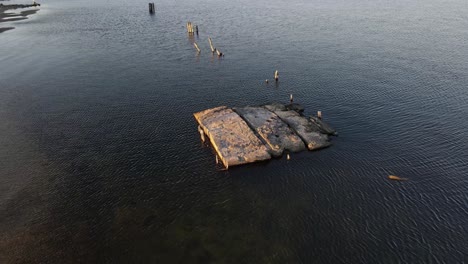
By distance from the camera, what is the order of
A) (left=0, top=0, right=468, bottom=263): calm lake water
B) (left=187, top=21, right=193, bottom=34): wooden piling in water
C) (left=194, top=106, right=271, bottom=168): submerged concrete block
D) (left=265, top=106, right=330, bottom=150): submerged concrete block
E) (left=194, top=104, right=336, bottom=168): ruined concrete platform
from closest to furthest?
(left=0, top=0, right=468, bottom=263): calm lake water
(left=194, top=106, right=271, bottom=168): submerged concrete block
(left=194, top=104, right=336, bottom=168): ruined concrete platform
(left=265, top=106, right=330, bottom=150): submerged concrete block
(left=187, top=21, right=193, bottom=34): wooden piling in water

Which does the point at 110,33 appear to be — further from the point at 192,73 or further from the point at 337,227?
the point at 337,227

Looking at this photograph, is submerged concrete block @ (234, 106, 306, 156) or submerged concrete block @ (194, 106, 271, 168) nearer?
submerged concrete block @ (194, 106, 271, 168)

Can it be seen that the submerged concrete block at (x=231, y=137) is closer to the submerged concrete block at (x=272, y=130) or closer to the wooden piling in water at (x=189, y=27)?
the submerged concrete block at (x=272, y=130)

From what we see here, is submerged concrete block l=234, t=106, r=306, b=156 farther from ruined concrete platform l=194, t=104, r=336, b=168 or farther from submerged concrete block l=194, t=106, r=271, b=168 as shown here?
submerged concrete block l=194, t=106, r=271, b=168

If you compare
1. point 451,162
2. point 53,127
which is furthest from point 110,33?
point 451,162

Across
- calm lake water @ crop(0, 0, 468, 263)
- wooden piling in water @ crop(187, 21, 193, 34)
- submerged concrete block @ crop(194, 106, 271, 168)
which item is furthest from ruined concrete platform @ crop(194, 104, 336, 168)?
wooden piling in water @ crop(187, 21, 193, 34)

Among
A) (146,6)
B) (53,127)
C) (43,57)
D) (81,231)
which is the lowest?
(81,231)

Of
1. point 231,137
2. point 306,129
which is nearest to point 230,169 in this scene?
point 231,137
